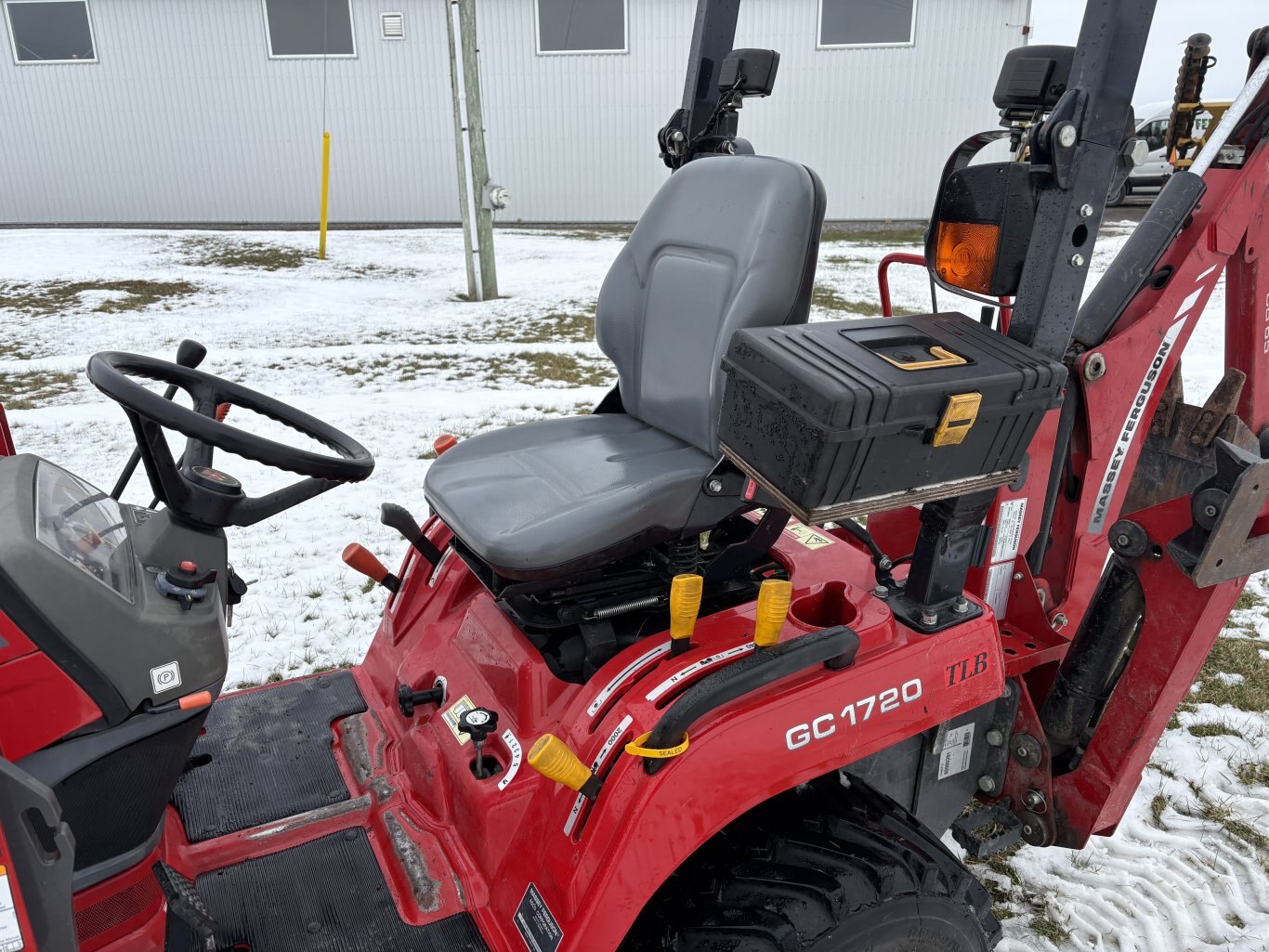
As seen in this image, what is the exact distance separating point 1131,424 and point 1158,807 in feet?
3.65

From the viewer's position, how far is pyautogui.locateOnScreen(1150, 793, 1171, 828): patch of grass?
88.8 inches

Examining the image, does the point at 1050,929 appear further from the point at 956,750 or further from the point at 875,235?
the point at 875,235

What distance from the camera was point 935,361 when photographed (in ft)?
4.22

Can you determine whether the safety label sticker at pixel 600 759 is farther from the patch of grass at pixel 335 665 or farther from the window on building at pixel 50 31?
the window on building at pixel 50 31

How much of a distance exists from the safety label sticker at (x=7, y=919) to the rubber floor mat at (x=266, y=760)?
2.22 ft

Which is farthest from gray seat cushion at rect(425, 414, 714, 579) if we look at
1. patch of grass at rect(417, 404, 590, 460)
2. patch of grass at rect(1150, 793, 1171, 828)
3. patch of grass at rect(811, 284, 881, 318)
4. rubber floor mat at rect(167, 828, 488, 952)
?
patch of grass at rect(811, 284, 881, 318)

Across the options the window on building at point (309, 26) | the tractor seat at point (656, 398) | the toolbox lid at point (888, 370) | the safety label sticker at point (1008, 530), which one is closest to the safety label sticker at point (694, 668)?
the tractor seat at point (656, 398)

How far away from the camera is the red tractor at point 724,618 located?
1288 millimetres

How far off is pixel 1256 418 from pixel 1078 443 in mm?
409

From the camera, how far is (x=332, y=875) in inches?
66.1

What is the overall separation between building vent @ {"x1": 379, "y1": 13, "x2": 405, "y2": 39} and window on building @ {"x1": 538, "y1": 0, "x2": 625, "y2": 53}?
1884mm

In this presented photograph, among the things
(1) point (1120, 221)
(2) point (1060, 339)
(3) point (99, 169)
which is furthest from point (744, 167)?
(3) point (99, 169)

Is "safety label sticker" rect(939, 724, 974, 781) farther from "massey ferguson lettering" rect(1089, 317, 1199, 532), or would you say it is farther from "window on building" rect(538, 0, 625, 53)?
"window on building" rect(538, 0, 625, 53)

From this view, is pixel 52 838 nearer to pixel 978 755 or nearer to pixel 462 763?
pixel 462 763
